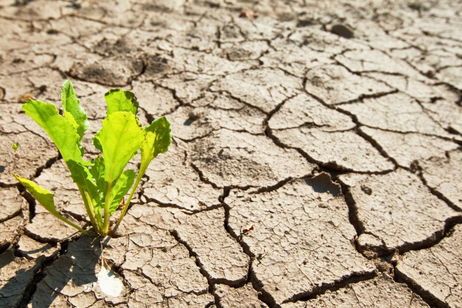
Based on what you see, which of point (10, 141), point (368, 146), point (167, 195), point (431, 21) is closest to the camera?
point (167, 195)

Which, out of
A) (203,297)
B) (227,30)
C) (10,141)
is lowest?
(203,297)

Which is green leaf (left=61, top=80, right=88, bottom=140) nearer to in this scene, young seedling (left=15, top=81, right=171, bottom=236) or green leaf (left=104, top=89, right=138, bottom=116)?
young seedling (left=15, top=81, right=171, bottom=236)

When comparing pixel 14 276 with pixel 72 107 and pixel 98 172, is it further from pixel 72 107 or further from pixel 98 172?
pixel 72 107

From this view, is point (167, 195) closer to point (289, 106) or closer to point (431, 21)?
point (289, 106)

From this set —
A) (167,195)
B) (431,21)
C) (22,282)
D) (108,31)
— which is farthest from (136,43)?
(431,21)

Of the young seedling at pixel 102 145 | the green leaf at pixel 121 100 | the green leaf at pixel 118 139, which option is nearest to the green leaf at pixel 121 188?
the young seedling at pixel 102 145

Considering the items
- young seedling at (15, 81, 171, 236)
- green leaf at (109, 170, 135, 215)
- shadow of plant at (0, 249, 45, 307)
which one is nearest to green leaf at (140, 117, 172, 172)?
young seedling at (15, 81, 171, 236)
